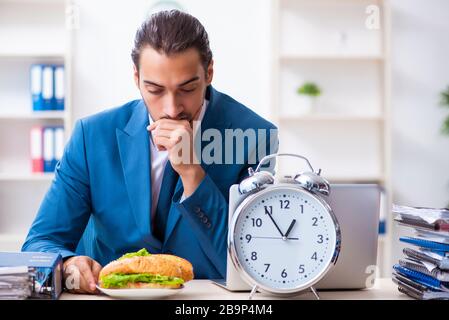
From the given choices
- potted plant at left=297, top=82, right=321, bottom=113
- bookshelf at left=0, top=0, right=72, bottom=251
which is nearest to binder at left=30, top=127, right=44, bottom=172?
bookshelf at left=0, top=0, right=72, bottom=251

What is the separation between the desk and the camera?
1329 mm

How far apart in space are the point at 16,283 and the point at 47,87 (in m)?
2.62

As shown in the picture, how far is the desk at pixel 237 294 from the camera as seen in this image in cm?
133

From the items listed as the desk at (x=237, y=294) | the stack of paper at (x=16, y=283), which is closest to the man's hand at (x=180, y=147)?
the desk at (x=237, y=294)

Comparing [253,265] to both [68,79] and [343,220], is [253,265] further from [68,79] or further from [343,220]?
[68,79]

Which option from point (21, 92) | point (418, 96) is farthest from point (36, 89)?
point (418, 96)

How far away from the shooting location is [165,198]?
1.86 metres

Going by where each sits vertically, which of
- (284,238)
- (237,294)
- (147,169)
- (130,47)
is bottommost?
(237,294)

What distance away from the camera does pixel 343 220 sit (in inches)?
54.9

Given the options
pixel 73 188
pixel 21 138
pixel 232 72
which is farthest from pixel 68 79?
pixel 73 188

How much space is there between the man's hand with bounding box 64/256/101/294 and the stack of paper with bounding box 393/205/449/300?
591mm

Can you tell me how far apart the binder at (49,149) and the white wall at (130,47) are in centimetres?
17

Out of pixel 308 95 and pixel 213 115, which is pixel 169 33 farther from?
pixel 308 95
